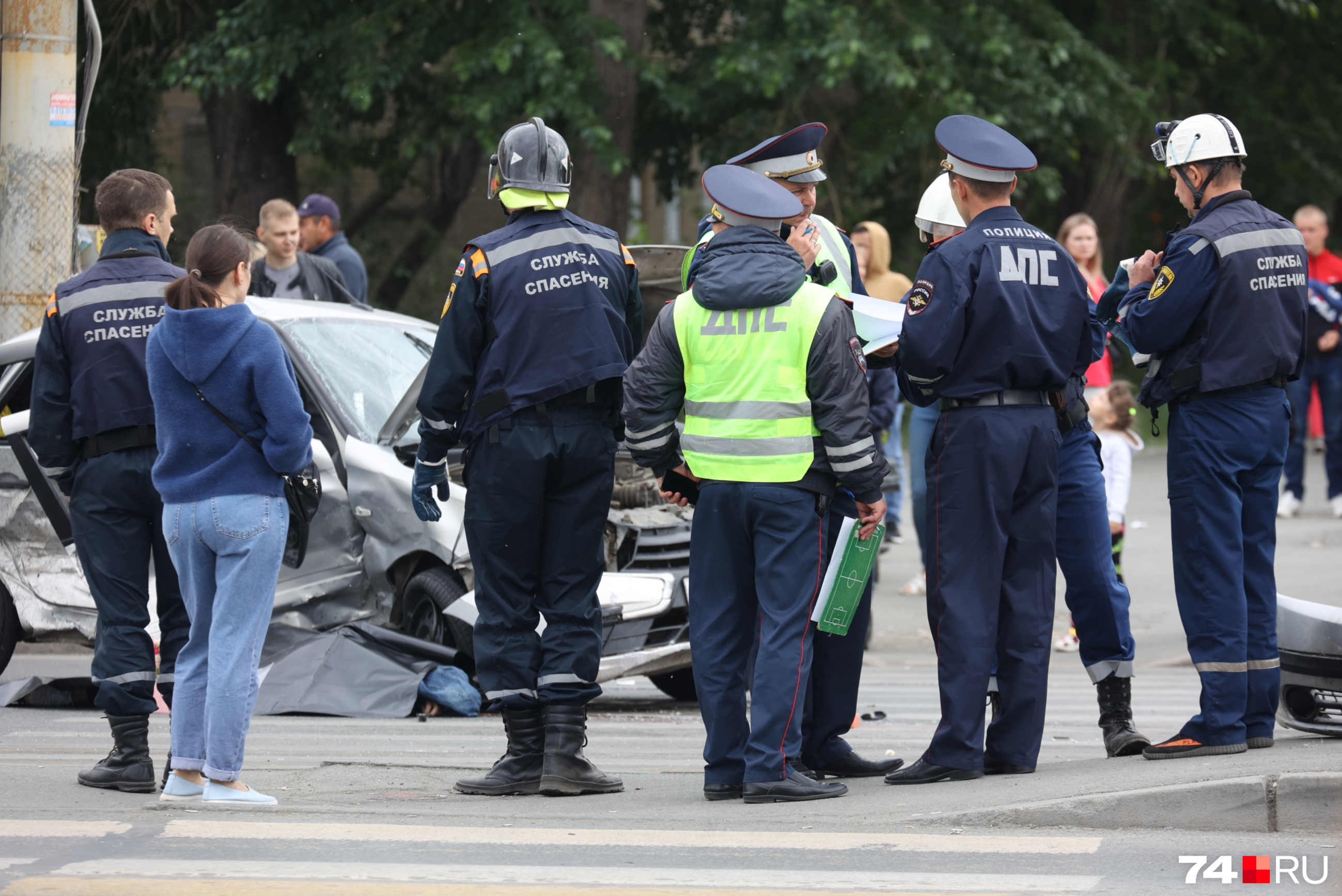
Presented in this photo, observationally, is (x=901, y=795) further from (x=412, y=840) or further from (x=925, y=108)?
(x=925, y=108)

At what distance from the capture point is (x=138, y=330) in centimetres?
579

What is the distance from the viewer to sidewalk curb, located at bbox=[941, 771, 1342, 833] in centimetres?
495

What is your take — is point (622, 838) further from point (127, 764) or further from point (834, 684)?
point (127, 764)

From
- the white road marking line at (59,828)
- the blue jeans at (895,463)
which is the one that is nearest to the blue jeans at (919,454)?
the blue jeans at (895,463)

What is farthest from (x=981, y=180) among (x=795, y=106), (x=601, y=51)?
(x=795, y=106)

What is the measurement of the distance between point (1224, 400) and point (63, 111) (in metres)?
6.80

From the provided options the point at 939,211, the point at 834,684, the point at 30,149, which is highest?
the point at 30,149

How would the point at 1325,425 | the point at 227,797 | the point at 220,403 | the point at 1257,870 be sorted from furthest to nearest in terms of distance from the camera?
the point at 1325,425, the point at 227,797, the point at 220,403, the point at 1257,870

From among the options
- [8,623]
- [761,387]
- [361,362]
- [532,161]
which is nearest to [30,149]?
[361,362]

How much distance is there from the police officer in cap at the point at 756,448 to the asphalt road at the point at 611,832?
0.33 meters

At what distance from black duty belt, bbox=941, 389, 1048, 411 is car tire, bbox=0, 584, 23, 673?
15.7 feet

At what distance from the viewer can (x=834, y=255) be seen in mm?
6215

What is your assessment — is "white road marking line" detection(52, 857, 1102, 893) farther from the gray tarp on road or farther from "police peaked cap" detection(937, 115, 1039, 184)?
the gray tarp on road

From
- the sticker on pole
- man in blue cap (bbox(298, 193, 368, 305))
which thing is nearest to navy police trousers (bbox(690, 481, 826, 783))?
the sticker on pole
